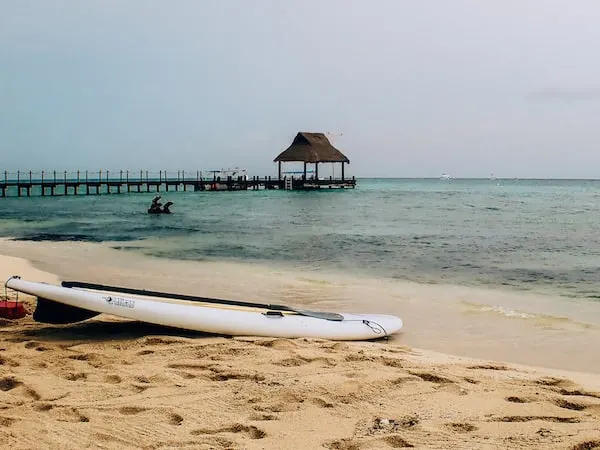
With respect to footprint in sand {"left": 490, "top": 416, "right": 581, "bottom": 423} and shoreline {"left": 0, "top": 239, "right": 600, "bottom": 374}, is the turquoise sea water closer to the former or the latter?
shoreline {"left": 0, "top": 239, "right": 600, "bottom": 374}

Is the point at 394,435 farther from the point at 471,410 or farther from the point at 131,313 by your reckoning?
the point at 131,313

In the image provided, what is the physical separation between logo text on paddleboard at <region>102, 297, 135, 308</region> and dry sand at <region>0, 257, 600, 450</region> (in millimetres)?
321

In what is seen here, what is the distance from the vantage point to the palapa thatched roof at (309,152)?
5731 cm

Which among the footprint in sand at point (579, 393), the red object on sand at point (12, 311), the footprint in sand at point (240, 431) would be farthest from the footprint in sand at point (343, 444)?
the red object on sand at point (12, 311)

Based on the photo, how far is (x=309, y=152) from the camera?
57375 millimetres

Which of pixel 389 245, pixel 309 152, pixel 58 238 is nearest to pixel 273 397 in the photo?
pixel 389 245

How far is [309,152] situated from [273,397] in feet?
178

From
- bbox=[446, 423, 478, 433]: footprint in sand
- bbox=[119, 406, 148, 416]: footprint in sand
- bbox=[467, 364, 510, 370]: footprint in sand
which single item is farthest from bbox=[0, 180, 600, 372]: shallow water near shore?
bbox=[119, 406, 148, 416]: footprint in sand

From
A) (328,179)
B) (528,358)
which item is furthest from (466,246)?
(328,179)

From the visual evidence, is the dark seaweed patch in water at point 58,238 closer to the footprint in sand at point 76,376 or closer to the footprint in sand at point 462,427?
the footprint in sand at point 76,376

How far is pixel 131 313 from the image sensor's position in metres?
5.45

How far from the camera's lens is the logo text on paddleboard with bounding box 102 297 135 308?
5.41 metres

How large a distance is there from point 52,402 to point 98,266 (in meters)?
8.78

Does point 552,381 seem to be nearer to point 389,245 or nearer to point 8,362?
point 8,362
